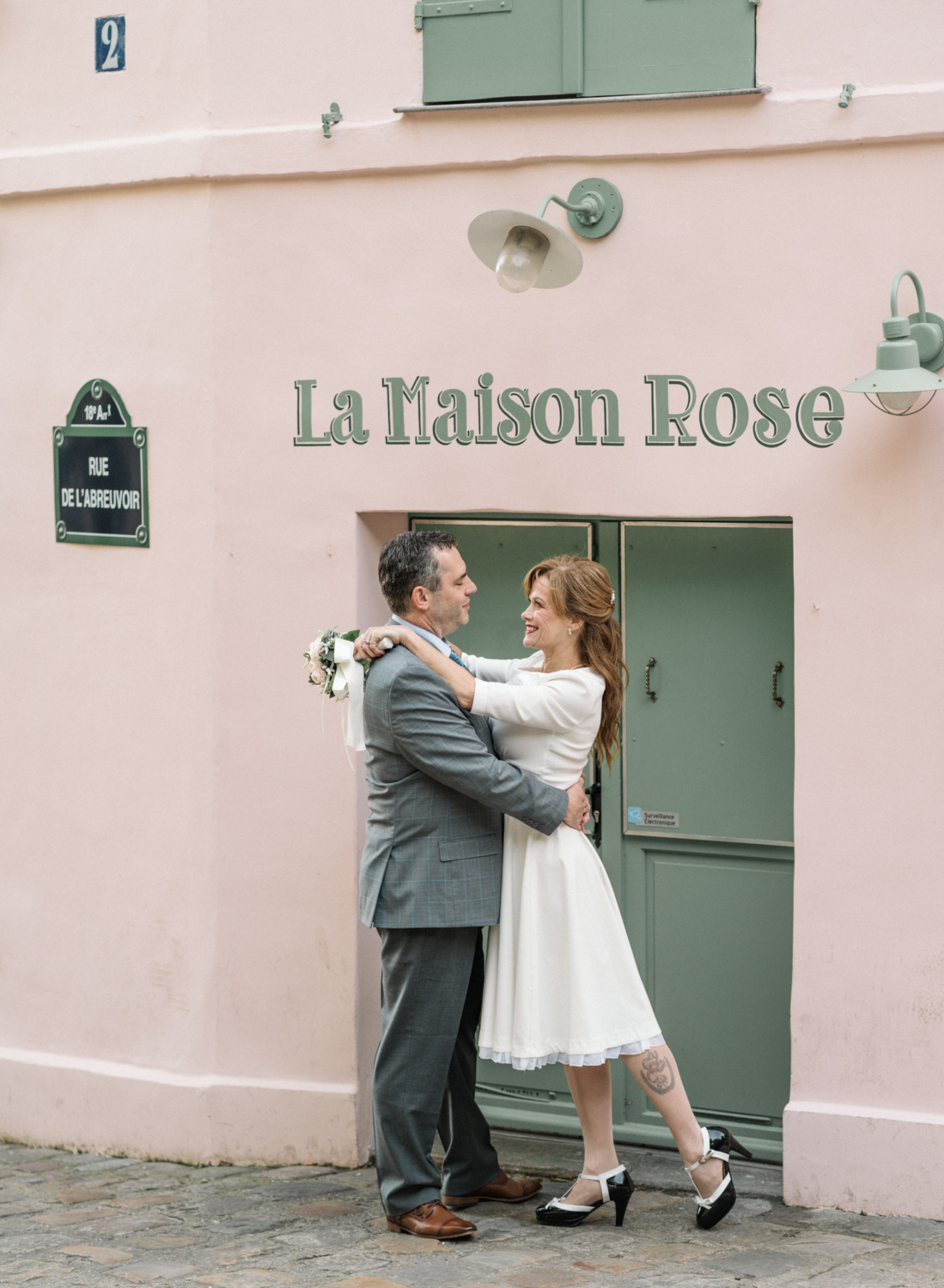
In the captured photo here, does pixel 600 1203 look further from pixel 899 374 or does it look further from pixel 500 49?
pixel 500 49

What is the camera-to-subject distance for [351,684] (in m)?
4.78

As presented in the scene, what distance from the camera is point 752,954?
5398 mm

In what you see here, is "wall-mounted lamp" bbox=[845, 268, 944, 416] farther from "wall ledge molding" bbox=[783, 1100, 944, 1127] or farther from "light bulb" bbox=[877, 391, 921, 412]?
"wall ledge molding" bbox=[783, 1100, 944, 1127]

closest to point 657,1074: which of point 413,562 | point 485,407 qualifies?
point 413,562

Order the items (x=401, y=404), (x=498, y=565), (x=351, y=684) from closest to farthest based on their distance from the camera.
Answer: (x=351, y=684) < (x=401, y=404) < (x=498, y=565)

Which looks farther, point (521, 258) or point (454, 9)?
point (454, 9)

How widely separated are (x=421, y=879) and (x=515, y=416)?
1.66m

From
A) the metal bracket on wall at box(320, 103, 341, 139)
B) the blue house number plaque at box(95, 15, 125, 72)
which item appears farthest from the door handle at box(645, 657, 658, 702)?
the blue house number plaque at box(95, 15, 125, 72)

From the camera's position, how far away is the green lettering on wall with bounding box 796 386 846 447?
16.1 ft

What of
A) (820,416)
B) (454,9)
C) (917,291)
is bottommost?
(820,416)

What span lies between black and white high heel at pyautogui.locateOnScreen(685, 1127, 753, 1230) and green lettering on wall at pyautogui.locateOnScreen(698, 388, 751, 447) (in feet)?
7.34

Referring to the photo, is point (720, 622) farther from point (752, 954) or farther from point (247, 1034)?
point (247, 1034)

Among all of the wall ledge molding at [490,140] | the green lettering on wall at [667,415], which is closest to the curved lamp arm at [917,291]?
the wall ledge molding at [490,140]

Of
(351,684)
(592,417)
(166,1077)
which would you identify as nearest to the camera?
(351,684)
